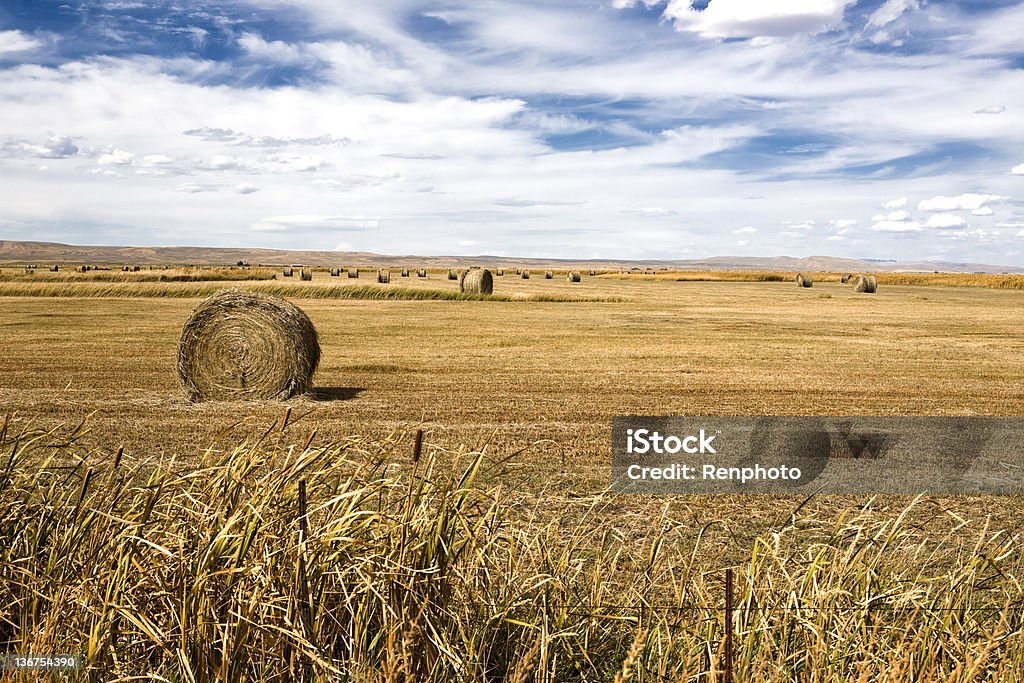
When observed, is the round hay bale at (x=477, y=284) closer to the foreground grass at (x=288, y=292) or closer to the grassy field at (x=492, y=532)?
the foreground grass at (x=288, y=292)

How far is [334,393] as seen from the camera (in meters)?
16.8

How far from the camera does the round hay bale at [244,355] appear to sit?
638 inches

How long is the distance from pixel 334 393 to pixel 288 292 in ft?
108

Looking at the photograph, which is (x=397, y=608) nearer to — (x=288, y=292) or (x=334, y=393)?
(x=334, y=393)

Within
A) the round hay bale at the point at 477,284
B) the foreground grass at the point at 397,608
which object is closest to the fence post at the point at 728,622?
the foreground grass at the point at 397,608

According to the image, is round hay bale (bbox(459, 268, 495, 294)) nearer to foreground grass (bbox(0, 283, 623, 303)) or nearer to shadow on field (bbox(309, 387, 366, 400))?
foreground grass (bbox(0, 283, 623, 303))

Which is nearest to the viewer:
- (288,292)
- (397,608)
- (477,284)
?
(397,608)

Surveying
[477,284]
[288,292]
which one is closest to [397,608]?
[477,284]

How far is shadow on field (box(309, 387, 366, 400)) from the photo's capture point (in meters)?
16.2

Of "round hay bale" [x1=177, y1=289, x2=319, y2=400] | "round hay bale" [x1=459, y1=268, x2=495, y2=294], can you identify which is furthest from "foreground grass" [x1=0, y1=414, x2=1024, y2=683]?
"round hay bale" [x1=459, y1=268, x2=495, y2=294]

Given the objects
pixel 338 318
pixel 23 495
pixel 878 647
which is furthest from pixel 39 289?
pixel 878 647

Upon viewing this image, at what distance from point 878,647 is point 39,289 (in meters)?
50.9

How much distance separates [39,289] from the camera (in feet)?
156

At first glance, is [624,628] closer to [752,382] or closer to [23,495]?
[23,495]
